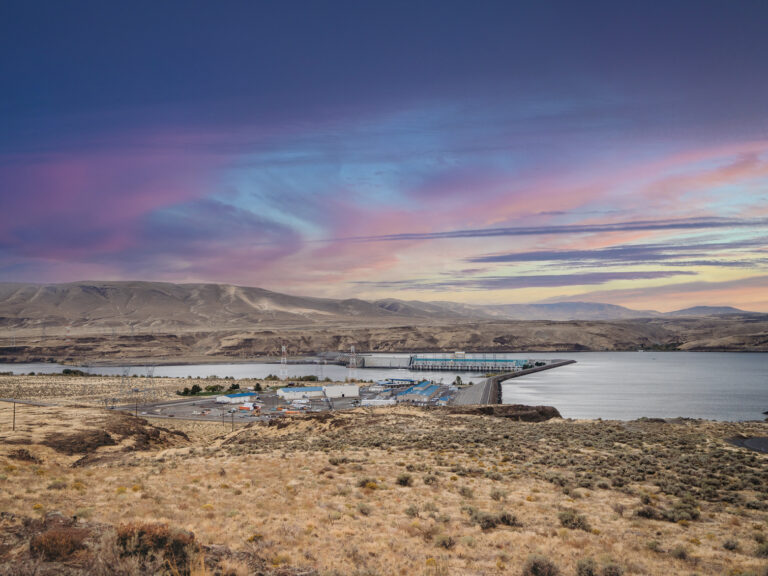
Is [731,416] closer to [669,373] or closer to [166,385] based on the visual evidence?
[669,373]

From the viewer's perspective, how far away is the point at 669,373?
475ft

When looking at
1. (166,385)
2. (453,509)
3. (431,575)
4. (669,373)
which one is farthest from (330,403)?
(669,373)

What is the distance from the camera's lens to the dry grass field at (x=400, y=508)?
359 inches

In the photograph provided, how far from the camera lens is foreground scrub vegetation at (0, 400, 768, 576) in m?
9.11

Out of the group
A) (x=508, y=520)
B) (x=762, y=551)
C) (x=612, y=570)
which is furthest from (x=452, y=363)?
(x=612, y=570)

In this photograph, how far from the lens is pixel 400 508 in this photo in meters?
13.4

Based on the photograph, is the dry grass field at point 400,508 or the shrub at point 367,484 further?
the shrub at point 367,484

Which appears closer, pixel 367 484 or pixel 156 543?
pixel 156 543

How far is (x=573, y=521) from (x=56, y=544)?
37.6 ft

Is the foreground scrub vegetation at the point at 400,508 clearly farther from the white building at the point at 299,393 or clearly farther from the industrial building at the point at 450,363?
the industrial building at the point at 450,363

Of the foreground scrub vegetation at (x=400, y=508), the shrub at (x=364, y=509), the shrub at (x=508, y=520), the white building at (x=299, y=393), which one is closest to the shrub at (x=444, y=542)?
the foreground scrub vegetation at (x=400, y=508)

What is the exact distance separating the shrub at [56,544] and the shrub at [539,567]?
27.8 feet

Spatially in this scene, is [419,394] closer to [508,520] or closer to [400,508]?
[400,508]

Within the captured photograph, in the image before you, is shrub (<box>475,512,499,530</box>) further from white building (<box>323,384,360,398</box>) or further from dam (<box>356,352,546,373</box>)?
dam (<box>356,352,546,373</box>)
